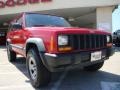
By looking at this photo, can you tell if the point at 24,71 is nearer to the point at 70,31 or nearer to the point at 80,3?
the point at 70,31

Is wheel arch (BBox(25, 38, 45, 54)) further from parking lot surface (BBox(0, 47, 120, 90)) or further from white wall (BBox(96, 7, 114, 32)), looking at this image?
white wall (BBox(96, 7, 114, 32))

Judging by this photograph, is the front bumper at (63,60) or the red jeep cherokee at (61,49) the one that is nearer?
the front bumper at (63,60)

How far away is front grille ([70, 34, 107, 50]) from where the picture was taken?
215 inches

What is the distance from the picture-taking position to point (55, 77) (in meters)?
7.04

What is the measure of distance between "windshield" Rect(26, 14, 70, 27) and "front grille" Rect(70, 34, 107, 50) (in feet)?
4.98

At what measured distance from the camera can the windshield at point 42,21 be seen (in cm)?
703

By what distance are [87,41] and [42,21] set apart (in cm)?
190

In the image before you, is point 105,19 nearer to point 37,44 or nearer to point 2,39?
point 2,39

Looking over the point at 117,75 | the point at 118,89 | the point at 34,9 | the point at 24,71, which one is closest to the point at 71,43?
the point at 118,89

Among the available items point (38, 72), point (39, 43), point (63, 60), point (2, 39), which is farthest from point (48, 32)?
point (2, 39)

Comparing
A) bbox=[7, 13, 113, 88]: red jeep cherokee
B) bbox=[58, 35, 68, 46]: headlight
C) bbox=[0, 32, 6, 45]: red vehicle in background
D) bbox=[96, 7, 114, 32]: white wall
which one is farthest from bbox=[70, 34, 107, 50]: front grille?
bbox=[0, 32, 6, 45]: red vehicle in background

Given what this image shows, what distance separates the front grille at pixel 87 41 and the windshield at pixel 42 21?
4.98 ft

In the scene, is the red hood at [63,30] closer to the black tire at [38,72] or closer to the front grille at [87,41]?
the front grille at [87,41]

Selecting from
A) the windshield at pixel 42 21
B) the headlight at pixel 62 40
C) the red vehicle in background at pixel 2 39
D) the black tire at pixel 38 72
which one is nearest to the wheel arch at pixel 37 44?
the black tire at pixel 38 72
